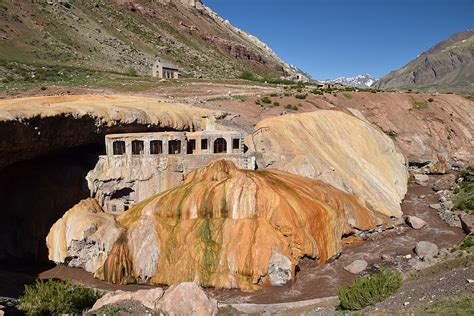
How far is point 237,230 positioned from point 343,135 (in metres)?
24.0

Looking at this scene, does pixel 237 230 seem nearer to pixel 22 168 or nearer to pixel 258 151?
pixel 258 151

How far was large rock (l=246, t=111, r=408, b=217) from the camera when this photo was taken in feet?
134

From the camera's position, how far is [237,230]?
30.4m

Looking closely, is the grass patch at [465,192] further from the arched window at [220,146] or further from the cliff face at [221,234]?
the arched window at [220,146]

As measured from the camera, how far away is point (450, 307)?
14.5 meters

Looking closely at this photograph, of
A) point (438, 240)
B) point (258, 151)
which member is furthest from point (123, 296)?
point (438, 240)

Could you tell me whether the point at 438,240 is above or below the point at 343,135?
below

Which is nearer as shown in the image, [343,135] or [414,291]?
[414,291]

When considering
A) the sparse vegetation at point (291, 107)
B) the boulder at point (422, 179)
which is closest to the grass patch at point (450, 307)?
the boulder at point (422, 179)

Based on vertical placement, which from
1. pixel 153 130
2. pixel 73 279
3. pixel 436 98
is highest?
pixel 436 98

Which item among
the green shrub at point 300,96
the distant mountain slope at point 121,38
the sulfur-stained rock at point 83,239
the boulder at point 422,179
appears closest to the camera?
the sulfur-stained rock at point 83,239

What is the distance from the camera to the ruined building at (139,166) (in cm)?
3503

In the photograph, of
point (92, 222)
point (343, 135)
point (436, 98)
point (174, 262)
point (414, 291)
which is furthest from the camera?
point (436, 98)

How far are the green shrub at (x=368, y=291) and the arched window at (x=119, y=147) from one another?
2358 centimetres
